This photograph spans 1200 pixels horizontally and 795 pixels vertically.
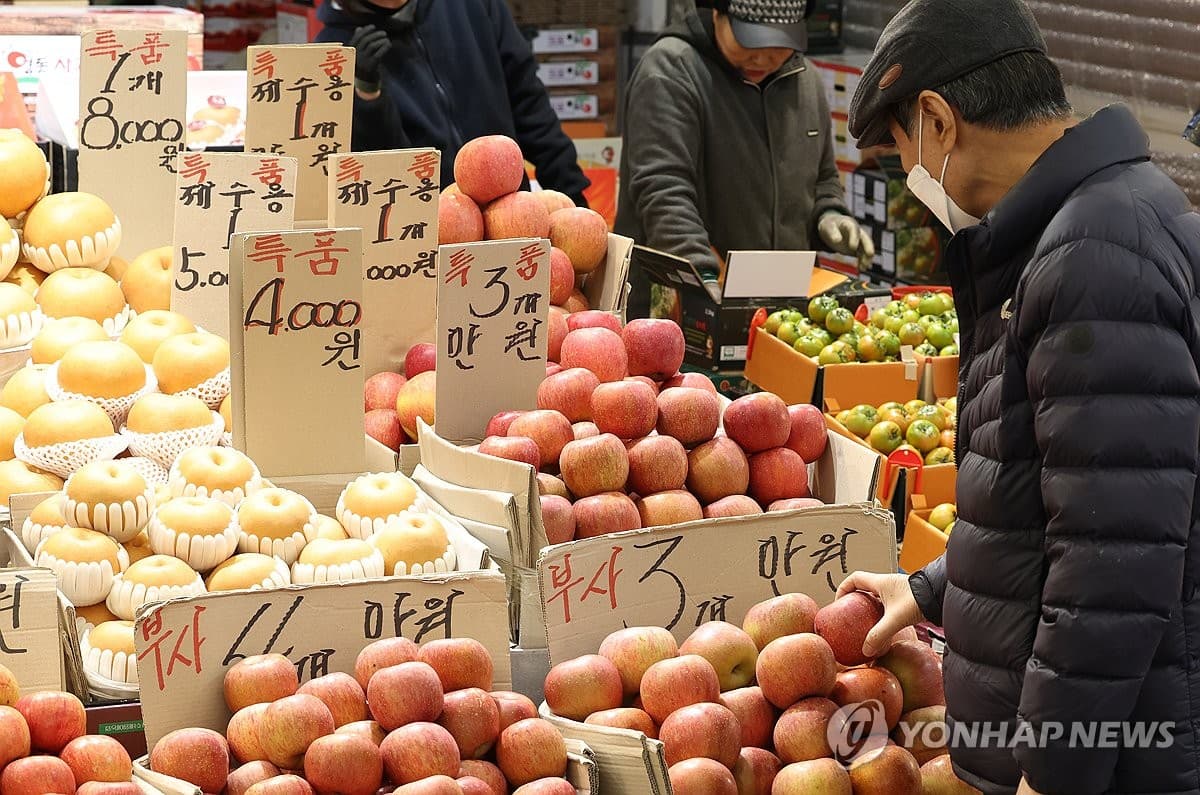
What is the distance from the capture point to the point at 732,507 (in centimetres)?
222

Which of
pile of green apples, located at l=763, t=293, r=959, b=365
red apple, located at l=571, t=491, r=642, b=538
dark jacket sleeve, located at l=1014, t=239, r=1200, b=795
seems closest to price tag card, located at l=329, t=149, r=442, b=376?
red apple, located at l=571, t=491, r=642, b=538

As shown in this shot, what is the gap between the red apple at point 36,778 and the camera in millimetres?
1504

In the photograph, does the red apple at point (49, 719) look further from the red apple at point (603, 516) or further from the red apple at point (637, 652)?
the red apple at point (603, 516)

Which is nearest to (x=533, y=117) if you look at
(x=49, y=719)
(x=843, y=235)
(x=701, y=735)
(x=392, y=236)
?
(x=843, y=235)

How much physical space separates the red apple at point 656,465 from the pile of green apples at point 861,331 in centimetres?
190

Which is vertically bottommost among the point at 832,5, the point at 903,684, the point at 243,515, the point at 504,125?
the point at 903,684

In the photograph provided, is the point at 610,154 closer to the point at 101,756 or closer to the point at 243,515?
the point at 243,515

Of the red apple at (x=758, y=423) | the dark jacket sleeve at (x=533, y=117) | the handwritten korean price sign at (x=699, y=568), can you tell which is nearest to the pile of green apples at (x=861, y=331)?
the dark jacket sleeve at (x=533, y=117)

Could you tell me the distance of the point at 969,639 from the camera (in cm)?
164

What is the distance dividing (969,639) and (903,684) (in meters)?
0.30

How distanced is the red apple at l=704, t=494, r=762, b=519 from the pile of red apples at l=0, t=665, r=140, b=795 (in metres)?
0.99

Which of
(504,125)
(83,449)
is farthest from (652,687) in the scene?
(504,125)

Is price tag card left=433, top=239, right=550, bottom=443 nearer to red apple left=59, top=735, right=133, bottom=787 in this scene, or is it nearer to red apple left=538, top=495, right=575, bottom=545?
red apple left=538, top=495, right=575, bottom=545

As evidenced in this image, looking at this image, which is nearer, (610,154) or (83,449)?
(83,449)
